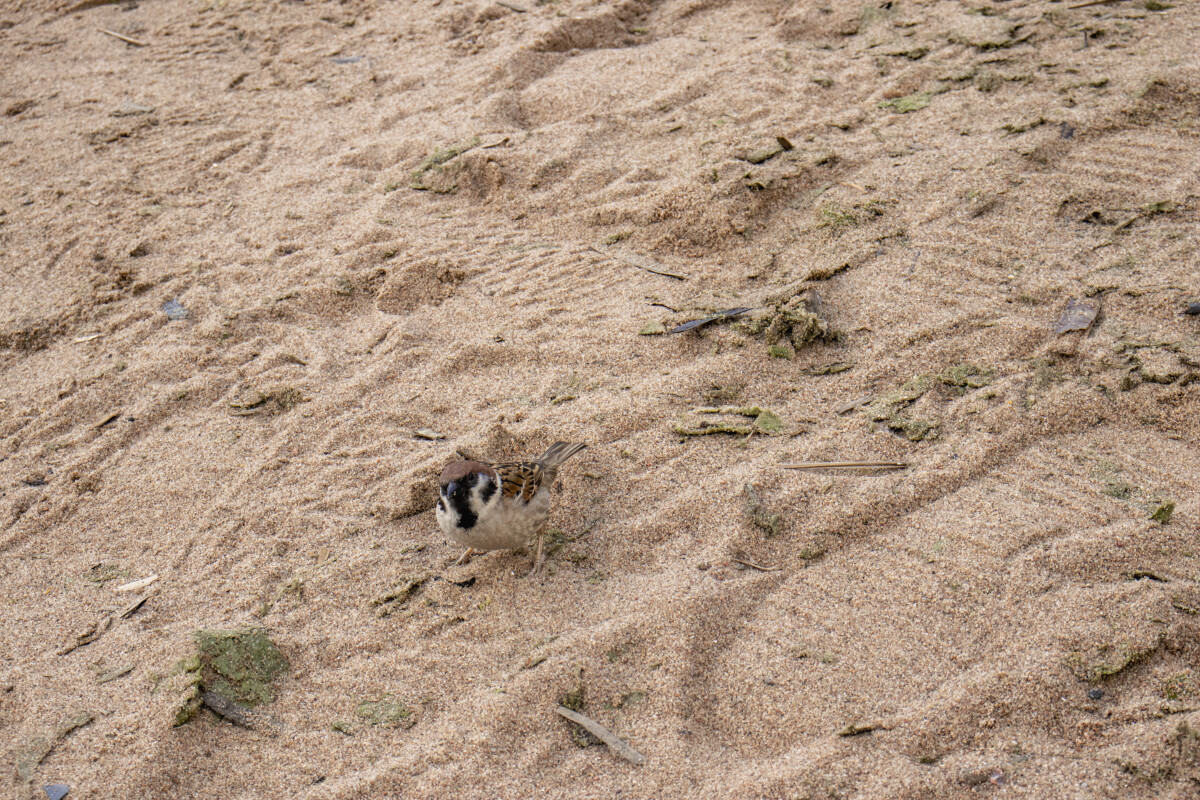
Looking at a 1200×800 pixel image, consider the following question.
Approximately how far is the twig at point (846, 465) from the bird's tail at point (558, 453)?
83cm

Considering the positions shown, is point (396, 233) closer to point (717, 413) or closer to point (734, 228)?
point (734, 228)

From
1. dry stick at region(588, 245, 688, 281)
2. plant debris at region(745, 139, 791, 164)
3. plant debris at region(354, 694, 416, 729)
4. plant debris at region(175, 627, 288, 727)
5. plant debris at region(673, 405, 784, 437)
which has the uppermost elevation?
plant debris at region(745, 139, 791, 164)

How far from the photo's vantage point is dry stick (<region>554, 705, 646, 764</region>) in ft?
9.52

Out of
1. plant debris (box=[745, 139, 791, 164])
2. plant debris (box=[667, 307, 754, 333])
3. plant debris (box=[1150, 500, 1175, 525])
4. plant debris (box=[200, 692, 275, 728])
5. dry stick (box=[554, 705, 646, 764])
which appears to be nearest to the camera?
dry stick (box=[554, 705, 646, 764])

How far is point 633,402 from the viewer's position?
4238 mm

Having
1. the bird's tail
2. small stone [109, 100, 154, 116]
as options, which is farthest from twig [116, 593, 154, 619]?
small stone [109, 100, 154, 116]

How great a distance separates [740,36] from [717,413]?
3.59m

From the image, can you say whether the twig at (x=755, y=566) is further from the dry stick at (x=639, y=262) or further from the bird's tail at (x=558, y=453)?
the dry stick at (x=639, y=262)

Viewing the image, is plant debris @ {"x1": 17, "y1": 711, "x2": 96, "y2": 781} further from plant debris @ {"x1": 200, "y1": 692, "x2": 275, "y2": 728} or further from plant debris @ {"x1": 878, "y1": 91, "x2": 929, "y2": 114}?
plant debris @ {"x1": 878, "y1": 91, "x2": 929, "y2": 114}

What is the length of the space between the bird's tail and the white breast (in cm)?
20

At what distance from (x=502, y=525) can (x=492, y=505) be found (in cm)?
10

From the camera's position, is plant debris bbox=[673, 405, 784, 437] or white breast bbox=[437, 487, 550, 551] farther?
plant debris bbox=[673, 405, 784, 437]

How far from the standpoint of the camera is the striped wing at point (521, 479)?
11.5ft

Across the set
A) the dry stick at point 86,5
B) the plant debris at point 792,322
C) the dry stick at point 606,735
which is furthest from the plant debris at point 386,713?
the dry stick at point 86,5
